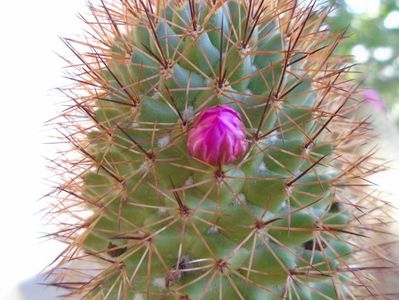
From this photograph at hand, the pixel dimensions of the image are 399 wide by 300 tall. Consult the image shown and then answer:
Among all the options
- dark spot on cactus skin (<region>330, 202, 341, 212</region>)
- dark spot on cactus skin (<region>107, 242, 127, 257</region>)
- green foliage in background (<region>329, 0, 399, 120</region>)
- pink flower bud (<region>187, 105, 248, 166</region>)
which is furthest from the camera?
green foliage in background (<region>329, 0, 399, 120</region>)

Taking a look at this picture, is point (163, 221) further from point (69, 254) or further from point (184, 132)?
point (69, 254)

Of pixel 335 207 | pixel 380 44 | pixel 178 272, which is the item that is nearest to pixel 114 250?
pixel 178 272

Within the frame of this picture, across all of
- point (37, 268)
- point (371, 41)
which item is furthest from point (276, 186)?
point (371, 41)

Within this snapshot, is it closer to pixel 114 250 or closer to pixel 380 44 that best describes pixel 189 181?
pixel 114 250

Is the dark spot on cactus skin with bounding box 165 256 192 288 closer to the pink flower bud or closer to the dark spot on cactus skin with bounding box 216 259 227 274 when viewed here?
the dark spot on cactus skin with bounding box 216 259 227 274

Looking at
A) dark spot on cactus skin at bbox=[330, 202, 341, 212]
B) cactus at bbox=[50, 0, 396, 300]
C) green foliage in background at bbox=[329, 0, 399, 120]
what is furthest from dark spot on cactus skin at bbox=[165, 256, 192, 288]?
green foliage in background at bbox=[329, 0, 399, 120]

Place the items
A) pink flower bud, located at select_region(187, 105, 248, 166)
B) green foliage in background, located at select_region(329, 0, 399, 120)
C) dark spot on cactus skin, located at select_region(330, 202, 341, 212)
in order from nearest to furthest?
pink flower bud, located at select_region(187, 105, 248, 166), dark spot on cactus skin, located at select_region(330, 202, 341, 212), green foliage in background, located at select_region(329, 0, 399, 120)

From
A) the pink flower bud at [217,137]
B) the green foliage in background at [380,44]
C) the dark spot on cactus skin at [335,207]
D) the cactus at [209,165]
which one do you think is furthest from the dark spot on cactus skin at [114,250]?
the green foliage in background at [380,44]

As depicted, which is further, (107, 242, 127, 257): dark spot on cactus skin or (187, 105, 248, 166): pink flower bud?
(107, 242, 127, 257): dark spot on cactus skin

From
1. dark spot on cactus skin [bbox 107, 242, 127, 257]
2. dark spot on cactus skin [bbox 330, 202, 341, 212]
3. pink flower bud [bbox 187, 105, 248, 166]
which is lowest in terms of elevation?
dark spot on cactus skin [bbox 330, 202, 341, 212]
